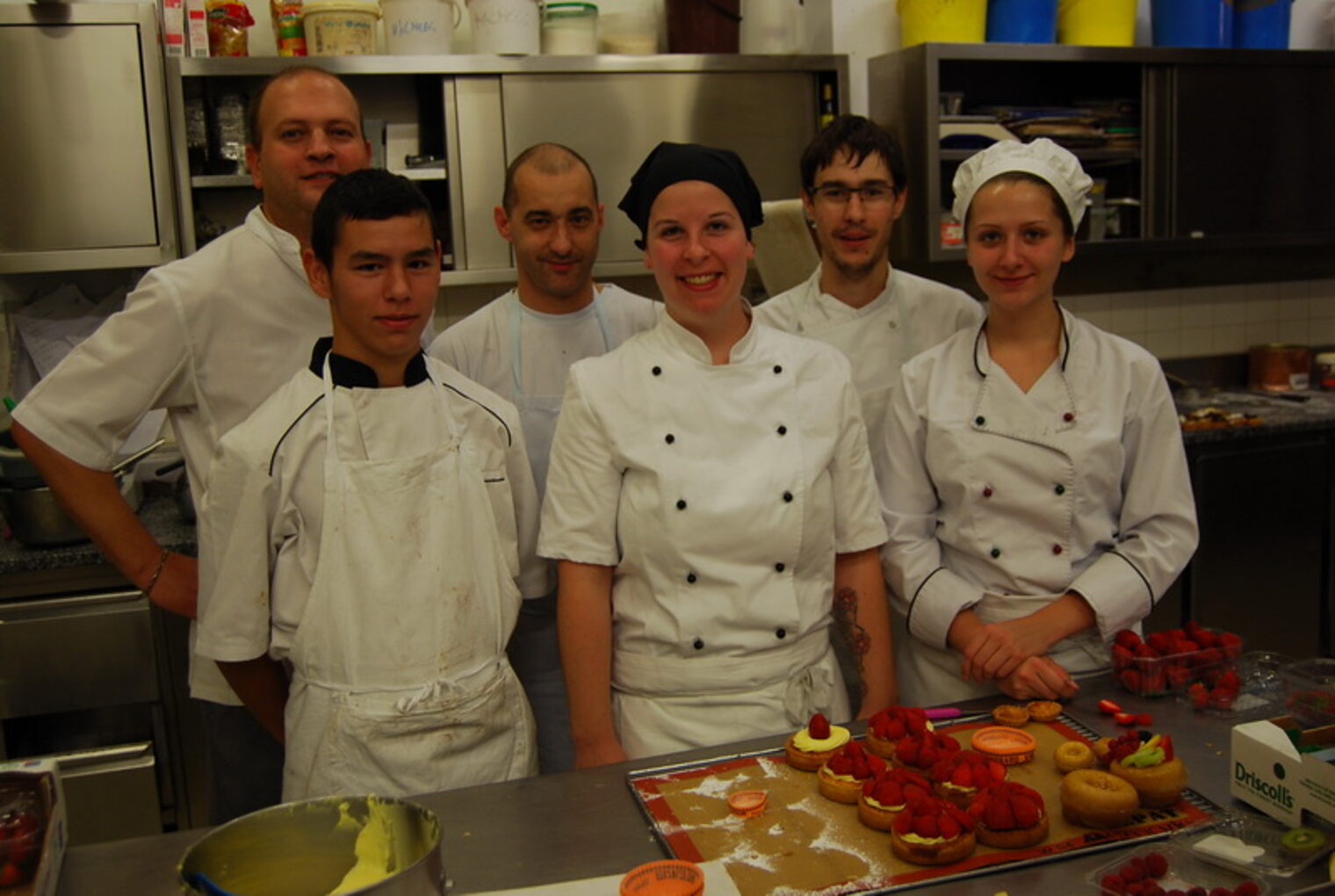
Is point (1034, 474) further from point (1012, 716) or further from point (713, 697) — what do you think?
point (713, 697)

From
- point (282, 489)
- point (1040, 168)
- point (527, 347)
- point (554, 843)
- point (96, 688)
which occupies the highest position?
point (1040, 168)

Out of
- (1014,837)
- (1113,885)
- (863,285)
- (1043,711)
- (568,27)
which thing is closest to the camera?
(1113,885)

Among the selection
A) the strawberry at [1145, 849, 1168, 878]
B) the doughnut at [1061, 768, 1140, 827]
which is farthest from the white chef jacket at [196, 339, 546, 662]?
the strawberry at [1145, 849, 1168, 878]

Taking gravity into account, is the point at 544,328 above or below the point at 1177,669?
above

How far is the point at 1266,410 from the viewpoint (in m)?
4.10

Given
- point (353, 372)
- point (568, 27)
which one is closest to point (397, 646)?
point (353, 372)

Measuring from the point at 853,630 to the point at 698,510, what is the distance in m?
0.36

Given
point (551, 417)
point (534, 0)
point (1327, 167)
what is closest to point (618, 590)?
point (551, 417)

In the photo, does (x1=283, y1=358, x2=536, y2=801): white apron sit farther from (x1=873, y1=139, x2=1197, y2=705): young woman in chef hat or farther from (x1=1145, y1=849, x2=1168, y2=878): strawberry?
(x1=1145, y1=849, x2=1168, y2=878): strawberry

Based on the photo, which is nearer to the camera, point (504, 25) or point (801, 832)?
point (801, 832)

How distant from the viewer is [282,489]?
167 centimetres

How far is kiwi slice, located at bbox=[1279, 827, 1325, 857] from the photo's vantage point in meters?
1.21

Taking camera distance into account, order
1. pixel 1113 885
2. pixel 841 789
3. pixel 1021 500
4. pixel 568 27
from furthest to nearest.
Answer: pixel 568 27
pixel 1021 500
pixel 841 789
pixel 1113 885

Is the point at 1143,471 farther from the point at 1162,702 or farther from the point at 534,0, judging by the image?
the point at 534,0
